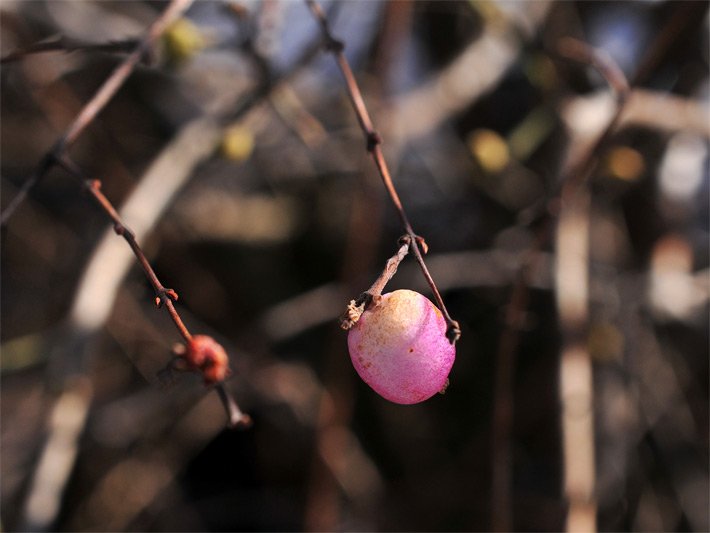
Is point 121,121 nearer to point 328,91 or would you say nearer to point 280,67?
point 328,91

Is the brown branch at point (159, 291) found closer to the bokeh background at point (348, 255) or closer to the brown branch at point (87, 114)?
the brown branch at point (87, 114)

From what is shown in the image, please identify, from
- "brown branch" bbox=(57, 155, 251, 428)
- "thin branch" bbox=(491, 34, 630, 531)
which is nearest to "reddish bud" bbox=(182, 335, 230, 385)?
"brown branch" bbox=(57, 155, 251, 428)

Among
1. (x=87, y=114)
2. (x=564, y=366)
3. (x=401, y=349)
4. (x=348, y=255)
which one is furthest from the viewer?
(x=348, y=255)

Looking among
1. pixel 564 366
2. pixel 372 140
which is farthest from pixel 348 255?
pixel 372 140

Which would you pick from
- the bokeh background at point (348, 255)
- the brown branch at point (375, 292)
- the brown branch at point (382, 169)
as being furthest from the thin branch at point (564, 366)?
the brown branch at point (375, 292)

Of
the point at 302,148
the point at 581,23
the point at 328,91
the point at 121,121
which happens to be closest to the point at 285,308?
the point at 302,148

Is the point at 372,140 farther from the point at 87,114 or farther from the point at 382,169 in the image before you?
the point at 87,114

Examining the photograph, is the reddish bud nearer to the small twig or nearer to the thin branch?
the small twig
